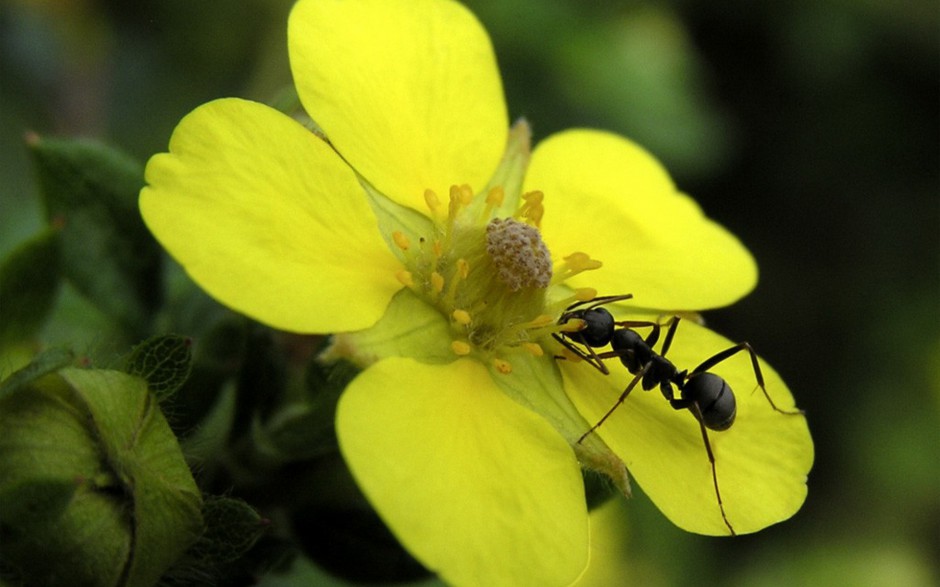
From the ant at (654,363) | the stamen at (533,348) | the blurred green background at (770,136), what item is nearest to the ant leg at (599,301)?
the ant at (654,363)

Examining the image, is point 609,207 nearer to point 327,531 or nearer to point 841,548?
point 327,531

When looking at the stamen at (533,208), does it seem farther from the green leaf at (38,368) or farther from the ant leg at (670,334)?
the green leaf at (38,368)

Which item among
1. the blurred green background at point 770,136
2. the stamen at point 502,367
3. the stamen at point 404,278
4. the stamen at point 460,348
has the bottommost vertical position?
the blurred green background at point 770,136

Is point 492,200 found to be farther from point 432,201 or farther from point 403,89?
point 403,89

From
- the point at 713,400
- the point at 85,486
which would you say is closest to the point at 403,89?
the point at 713,400

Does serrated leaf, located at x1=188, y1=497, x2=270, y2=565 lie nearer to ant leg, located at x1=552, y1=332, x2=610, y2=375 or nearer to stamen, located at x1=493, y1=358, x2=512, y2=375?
stamen, located at x1=493, y1=358, x2=512, y2=375

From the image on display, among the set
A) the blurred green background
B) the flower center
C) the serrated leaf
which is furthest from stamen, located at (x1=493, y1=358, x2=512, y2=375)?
the blurred green background
